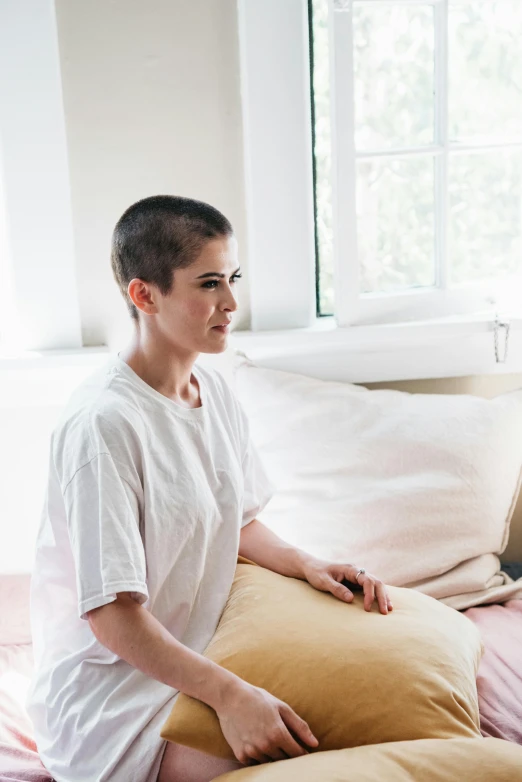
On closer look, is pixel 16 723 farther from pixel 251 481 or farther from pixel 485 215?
pixel 485 215

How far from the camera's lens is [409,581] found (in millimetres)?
1764

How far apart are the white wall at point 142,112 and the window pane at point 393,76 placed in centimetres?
30

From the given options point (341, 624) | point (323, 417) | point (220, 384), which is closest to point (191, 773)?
point (341, 624)

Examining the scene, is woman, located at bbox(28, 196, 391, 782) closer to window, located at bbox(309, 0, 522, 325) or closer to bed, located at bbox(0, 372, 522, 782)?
bed, located at bbox(0, 372, 522, 782)

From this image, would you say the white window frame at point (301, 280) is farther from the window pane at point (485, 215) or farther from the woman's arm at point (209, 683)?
the woman's arm at point (209, 683)

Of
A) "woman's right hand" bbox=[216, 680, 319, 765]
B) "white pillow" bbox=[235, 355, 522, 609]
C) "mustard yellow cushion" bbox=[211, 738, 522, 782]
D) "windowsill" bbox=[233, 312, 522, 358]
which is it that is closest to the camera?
"mustard yellow cushion" bbox=[211, 738, 522, 782]

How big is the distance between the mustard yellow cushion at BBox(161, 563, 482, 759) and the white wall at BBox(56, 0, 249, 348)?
95 cm

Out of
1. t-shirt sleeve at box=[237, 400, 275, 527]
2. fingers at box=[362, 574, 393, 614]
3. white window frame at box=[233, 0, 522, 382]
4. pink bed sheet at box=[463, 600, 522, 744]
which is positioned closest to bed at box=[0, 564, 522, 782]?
pink bed sheet at box=[463, 600, 522, 744]

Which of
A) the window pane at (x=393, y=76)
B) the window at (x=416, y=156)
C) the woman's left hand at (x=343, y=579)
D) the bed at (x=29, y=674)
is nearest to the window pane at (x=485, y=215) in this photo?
the window at (x=416, y=156)

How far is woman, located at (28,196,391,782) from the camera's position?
1.22 meters

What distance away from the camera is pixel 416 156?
2.00 metres

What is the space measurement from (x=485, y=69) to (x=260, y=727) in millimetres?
1599

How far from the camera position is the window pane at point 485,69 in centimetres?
200

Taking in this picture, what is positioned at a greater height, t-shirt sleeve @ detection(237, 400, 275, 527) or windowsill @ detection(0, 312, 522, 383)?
windowsill @ detection(0, 312, 522, 383)
